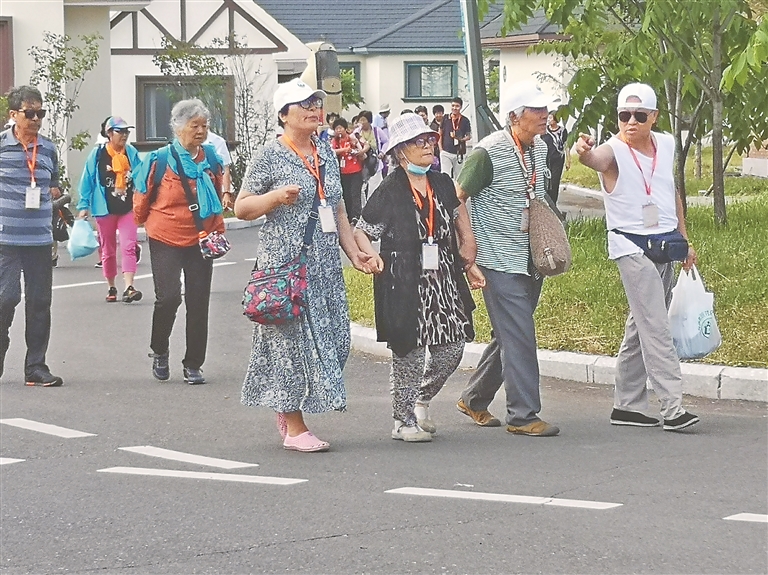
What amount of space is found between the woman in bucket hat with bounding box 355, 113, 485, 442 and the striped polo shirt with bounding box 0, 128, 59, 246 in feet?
10.0

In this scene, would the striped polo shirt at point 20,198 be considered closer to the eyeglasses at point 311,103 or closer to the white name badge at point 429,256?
the eyeglasses at point 311,103

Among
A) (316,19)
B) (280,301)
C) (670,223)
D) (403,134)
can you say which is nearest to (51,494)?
(280,301)

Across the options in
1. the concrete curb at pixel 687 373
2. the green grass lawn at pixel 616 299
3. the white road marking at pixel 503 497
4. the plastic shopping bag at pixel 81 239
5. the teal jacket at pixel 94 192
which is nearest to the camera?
the white road marking at pixel 503 497

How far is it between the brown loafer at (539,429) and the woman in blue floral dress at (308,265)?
42.8 inches

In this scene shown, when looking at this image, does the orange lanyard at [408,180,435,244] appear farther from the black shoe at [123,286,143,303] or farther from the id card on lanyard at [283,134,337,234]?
the black shoe at [123,286,143,303]

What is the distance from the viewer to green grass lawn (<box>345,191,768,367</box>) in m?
11.0

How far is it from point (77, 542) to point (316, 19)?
56541mm

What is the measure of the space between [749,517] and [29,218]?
5.74 metres

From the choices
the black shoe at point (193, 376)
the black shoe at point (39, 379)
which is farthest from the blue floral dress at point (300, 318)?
the black shoe at point (39, 379)

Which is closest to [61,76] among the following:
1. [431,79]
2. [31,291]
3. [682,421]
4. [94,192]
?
[94,192]

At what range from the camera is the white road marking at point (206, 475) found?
7555mm

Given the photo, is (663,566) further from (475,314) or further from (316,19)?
(316,19)

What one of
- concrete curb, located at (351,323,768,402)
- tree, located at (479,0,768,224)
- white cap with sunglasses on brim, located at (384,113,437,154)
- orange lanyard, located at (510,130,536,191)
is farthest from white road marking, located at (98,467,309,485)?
tree, located at (479,0,768,224)

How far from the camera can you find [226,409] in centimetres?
982
